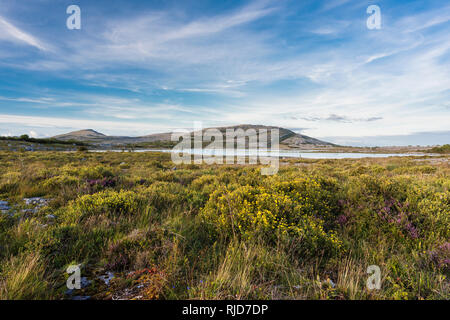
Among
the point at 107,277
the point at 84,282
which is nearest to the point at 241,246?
the point at 107,277

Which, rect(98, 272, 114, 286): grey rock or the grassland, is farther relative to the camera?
rect(98, 272, 114, 286): grey rock

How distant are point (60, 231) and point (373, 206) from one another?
7665mm

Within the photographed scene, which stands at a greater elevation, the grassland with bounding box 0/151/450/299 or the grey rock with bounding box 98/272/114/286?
the grassland with bounding box 0/151/450/299

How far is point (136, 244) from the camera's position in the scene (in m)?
3.72

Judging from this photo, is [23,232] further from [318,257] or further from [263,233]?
[318,257]

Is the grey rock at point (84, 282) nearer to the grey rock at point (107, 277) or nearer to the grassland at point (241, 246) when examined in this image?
the grassland at point (241, 246)

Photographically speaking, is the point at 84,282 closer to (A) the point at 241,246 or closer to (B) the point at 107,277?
(B) the point at 107,277

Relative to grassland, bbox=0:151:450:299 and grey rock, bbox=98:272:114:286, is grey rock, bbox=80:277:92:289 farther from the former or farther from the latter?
grey rock, bbox=98:272:114:286

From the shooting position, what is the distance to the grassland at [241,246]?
268 cm

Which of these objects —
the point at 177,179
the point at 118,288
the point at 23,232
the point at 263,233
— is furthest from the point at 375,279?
the point at 177,179

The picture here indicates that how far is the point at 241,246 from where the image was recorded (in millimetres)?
3678

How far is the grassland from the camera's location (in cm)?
268

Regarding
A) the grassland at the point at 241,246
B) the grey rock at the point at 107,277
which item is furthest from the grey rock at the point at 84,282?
the grey rock at the point at 107,277

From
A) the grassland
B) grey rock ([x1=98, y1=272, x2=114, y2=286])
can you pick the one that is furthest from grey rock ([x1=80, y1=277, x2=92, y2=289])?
grey rock ([x1=98, y1=272, x2=114, y2=286])
